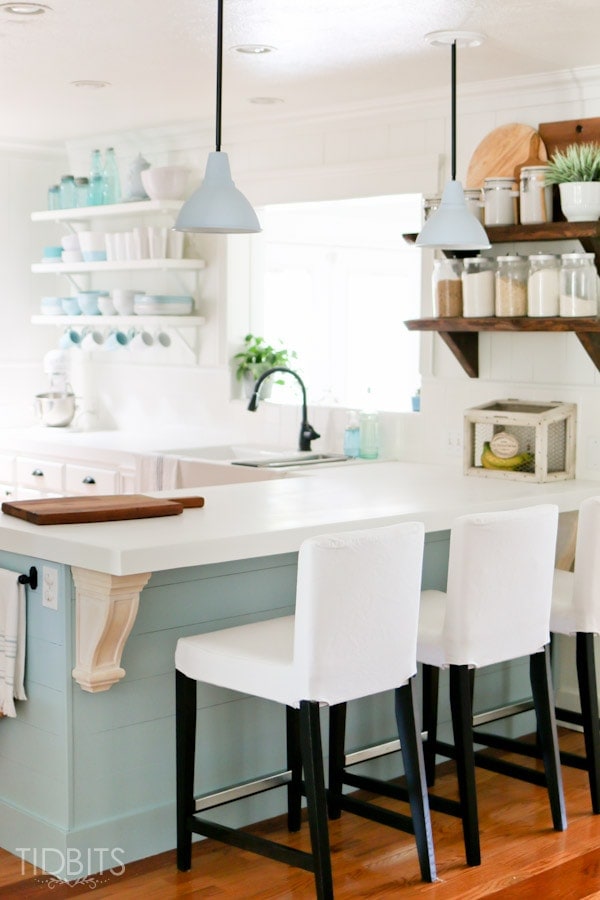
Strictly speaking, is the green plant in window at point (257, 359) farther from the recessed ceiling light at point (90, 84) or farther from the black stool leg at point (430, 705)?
the black stool leg at point (430, 705)

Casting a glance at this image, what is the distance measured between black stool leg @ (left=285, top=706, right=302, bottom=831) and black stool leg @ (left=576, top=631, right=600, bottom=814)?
0.91 metres

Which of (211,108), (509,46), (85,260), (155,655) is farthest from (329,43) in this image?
(85,260)

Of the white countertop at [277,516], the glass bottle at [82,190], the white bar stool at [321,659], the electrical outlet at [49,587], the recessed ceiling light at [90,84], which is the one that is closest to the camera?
the white bar stool at [321,659]

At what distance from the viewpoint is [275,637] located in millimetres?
3217

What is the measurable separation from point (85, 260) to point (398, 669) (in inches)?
149

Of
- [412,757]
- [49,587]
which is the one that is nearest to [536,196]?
[412,757]

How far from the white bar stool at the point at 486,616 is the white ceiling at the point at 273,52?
1.56m

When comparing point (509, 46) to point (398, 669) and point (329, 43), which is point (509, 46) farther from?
point (398, 669)

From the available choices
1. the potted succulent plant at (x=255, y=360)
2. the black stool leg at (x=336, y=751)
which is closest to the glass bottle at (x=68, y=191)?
the potted succulent plant at (x=255, y=360)

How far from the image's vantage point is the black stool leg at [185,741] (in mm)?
3193

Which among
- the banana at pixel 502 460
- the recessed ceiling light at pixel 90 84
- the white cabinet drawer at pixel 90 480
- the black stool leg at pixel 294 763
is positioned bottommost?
the black stool leg at pixel 294 763

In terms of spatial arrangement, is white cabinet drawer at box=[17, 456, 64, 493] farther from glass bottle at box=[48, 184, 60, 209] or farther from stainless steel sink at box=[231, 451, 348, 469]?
glass bottle at box=[48, 184, 60, 209]

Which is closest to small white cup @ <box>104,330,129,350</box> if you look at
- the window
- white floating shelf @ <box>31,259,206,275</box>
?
white floating shelf @ <box>31,259,206,275</box>

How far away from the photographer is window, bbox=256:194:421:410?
764cm
